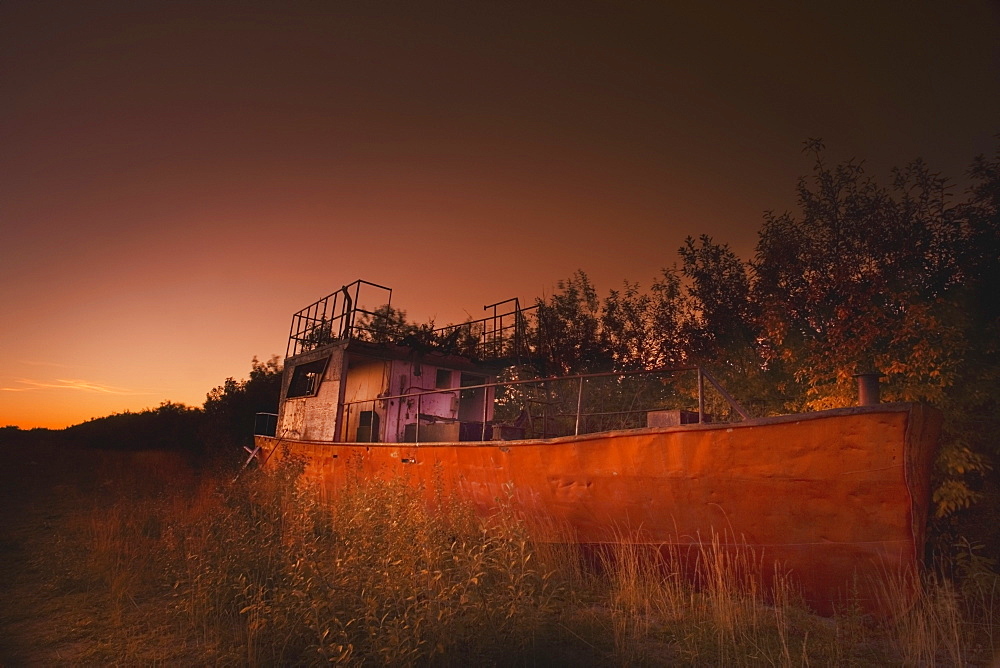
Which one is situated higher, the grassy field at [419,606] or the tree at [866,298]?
the tree at [866,298]

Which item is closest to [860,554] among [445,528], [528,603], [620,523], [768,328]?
[620,523]

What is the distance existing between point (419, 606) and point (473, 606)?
0.56 metres

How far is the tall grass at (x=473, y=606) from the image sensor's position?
3883 mm

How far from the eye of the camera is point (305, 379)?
48.4ft

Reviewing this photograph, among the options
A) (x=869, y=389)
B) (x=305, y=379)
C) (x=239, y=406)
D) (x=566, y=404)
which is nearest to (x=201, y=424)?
(x=239, y=406)

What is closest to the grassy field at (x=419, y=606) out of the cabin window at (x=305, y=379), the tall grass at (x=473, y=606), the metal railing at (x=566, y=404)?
the tall grass at (x=473, y=606)

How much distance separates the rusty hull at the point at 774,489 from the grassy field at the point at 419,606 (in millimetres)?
272

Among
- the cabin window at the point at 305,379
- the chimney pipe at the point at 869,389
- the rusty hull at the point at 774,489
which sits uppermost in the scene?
the cabin window at the point at 305,379

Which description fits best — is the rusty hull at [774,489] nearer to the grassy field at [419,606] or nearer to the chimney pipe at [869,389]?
the grassy field at [419,606]

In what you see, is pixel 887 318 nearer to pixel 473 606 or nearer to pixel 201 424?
pixel 473 606

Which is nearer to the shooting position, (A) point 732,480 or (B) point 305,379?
(A) point 732,480

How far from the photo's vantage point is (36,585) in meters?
6.20

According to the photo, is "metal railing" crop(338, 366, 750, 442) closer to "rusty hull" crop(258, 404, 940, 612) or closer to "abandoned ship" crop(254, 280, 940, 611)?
"abandoned ship" crop(254, 280, 940, 611)

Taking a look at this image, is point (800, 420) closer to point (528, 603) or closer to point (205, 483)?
point (528, 603)
